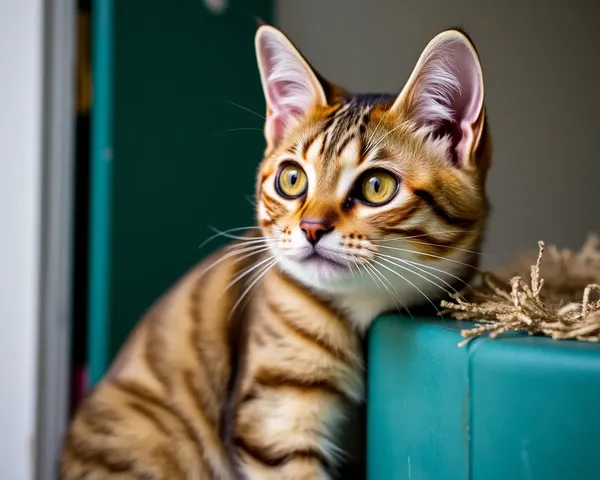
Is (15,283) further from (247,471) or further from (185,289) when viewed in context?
(247,471)

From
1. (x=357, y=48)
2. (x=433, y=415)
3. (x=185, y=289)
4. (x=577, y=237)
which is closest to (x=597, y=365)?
(x=433, y=415)

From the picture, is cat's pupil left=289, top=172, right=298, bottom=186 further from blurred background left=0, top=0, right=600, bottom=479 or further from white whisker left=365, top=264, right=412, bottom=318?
blurred background left=0, top=0, right=600, bottom=479

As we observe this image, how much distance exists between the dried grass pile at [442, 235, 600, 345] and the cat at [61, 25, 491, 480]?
52 millimetres

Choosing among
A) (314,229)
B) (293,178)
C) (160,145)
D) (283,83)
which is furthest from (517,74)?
(314,229)

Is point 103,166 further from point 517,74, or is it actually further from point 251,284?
point 517,74

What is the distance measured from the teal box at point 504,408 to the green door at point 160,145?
842mm

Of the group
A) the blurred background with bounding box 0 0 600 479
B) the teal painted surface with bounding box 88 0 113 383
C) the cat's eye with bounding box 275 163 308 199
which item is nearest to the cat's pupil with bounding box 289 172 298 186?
the cat's eye with bounding box 275 163 308 199

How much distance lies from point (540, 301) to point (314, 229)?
0.27m

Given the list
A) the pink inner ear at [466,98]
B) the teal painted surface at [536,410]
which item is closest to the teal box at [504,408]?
the teal painted surface at [536,410]

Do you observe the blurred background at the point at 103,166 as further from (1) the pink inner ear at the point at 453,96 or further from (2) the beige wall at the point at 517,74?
(1) the pink inner ear at the point at 453,96

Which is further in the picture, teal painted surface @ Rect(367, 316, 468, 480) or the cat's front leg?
the cat's front leg

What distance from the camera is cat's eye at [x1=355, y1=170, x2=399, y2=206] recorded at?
0.79 metres

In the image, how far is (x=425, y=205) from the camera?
0.78 metres

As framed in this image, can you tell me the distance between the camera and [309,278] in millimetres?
814
